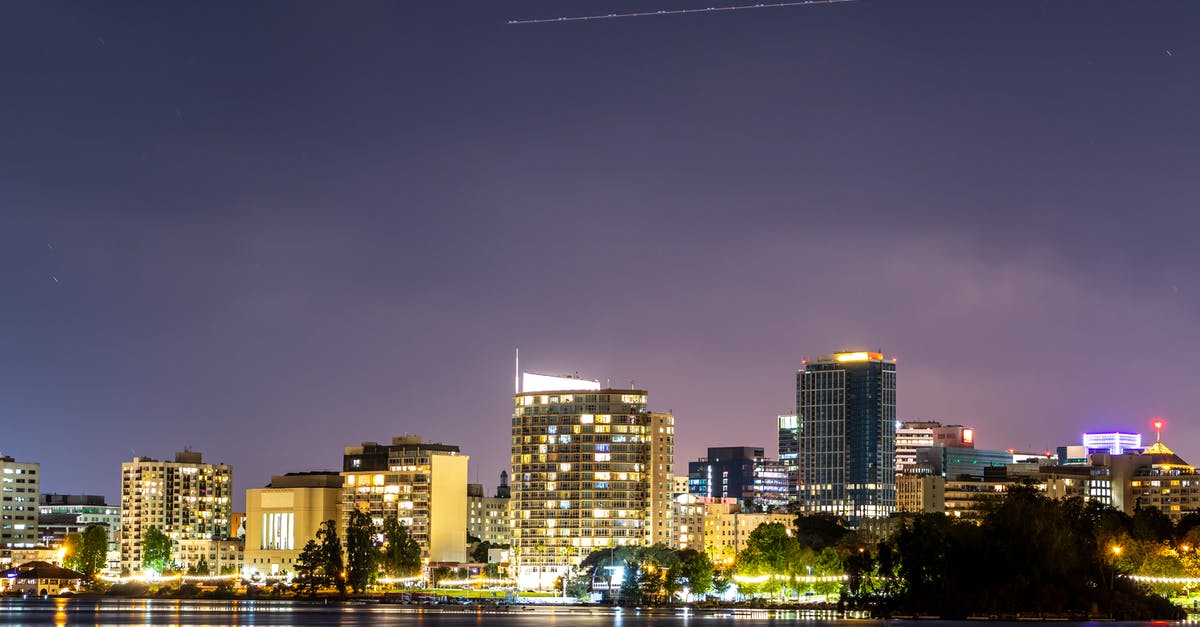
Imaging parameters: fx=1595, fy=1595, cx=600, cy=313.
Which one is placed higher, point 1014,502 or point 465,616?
point 1014,502

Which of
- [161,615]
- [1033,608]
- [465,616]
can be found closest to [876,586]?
[1033,608]

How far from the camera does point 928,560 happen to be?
15125 centimetres

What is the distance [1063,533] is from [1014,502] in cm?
581

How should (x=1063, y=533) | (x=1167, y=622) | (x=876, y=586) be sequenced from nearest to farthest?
(x=1167, y=622)
(x=1063, y=533)
(x=876, y=586)

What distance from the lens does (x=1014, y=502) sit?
151 m

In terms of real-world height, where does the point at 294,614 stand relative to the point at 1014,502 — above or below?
below

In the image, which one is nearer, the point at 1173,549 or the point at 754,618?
the point at 754,618

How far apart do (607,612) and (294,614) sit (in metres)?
36.3

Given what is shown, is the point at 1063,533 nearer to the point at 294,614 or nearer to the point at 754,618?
the point at 754,618

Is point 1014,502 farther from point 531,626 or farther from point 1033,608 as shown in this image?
point 531,626

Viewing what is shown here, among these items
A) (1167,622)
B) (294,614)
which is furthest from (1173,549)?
(294,614)

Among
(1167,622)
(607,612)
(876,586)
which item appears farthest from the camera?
(607,612)

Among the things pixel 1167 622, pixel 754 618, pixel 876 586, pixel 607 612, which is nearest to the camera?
pixel 1167 622

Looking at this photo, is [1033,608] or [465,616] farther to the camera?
[465,616]
